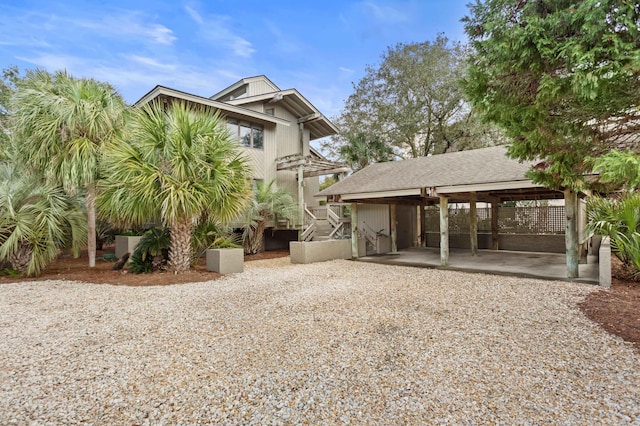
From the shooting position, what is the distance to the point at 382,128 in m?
22.4

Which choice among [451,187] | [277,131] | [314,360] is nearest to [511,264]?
[451,187]

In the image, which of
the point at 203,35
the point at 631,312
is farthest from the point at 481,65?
the point at 203,35

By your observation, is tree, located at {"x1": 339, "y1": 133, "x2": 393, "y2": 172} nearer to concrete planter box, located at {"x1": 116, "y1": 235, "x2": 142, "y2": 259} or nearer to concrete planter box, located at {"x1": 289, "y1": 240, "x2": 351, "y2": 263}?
concrete planter box, located at {"x1": 289, "y1": 240, "x2": 351, "y2": 263}

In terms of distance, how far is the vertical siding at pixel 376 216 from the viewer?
46.0 ft

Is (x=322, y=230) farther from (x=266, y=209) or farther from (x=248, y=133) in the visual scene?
(x=248, y=133)

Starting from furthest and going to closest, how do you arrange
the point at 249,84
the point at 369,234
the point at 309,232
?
the point at 249,84
the point at 369,234
the point at 309,232

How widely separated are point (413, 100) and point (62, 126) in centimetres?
1910

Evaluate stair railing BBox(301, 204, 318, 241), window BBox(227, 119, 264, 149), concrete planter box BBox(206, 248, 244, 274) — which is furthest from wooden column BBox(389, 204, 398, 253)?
concrete planter box BBox(206, 248, 244, 274)

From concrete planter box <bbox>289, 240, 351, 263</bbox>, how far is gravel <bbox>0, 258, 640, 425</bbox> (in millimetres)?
4756

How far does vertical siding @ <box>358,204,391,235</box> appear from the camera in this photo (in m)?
14.0

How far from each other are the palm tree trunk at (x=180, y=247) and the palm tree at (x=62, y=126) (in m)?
3.11

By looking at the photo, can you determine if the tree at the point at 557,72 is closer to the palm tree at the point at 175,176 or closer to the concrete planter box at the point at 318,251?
the palm tree at the point at 175,176

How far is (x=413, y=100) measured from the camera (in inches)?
848

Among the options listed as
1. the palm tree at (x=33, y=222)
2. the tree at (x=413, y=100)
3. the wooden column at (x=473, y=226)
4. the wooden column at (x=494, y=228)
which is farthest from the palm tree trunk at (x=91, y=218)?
the tree at (x=413, y=100)
